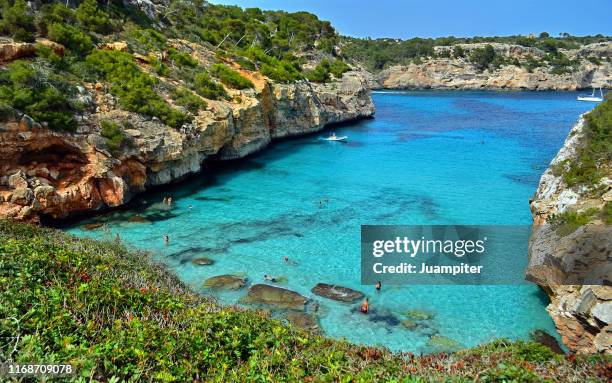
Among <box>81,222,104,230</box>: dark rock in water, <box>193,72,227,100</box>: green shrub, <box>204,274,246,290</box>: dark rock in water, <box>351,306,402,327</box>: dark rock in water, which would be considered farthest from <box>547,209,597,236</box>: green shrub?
<box>193,72,227,100</box>: green shrub

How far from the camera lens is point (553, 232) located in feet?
45.2

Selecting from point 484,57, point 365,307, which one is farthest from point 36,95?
point 484,57

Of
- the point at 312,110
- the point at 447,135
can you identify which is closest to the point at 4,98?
the point at 312,110

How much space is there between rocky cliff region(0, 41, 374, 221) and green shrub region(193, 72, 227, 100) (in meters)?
0.75

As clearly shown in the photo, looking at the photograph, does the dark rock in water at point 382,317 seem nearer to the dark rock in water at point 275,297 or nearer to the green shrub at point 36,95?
the dark rock in water at point 275,297

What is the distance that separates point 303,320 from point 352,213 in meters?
10.3

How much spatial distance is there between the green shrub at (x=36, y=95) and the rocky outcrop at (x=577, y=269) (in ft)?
68.4

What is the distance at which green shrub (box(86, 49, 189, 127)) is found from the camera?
78.7 feet

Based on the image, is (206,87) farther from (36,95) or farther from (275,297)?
(275,297)

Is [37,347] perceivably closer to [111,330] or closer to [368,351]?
[111,330]

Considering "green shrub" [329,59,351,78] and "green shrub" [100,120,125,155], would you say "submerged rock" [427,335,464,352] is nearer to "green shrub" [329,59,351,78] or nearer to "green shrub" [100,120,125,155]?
"green shrub" [100,120,125,155]

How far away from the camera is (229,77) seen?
33.3 metres

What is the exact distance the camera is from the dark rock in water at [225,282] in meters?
14.9

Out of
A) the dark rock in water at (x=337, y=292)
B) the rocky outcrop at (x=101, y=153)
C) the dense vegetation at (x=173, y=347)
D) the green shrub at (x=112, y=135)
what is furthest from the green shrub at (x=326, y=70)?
the dense vegetation at (x=173, y=347)
